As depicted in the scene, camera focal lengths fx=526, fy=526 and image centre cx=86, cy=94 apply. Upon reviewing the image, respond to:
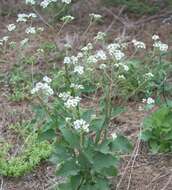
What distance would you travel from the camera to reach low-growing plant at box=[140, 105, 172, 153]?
123 inches

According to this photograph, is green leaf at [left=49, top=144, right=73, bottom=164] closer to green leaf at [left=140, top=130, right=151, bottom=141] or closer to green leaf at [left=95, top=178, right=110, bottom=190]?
green leaf at [left=95, top=178, right=110, bottom=190]

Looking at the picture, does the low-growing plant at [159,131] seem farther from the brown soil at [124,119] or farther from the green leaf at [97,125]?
the green leaf at [97,125]

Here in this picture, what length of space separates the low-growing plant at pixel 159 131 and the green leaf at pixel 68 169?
2.29 feet

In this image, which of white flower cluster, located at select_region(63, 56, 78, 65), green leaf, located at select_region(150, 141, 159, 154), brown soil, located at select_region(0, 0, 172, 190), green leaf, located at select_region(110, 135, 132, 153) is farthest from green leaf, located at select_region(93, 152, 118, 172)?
green leaf, located at select_region(150, 141, 159, 154)

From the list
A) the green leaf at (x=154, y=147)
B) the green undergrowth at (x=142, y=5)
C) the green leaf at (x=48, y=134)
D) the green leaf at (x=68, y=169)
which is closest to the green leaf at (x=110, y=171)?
the green leaf at (x=68, y=169)

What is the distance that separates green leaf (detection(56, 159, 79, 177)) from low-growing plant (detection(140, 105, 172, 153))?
697 mm

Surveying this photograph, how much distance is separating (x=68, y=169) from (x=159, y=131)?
31.3 inches

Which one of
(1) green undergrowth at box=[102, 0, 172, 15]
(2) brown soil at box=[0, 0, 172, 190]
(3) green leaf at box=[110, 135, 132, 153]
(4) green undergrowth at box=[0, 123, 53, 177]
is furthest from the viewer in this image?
(1) green undergrowth at box=[102, 0, 172, 15]

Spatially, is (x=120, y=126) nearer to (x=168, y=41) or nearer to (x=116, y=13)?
(x=168, y=41)

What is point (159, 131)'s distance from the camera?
3.15m

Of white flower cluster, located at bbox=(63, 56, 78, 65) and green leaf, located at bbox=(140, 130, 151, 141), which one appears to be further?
green leaf, located at bbox=(140, 130, 151, 141)

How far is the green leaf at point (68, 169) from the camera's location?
2557 millimetres

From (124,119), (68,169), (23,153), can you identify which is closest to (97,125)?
(68,169)

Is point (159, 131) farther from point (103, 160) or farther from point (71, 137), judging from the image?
point (71, 137)
